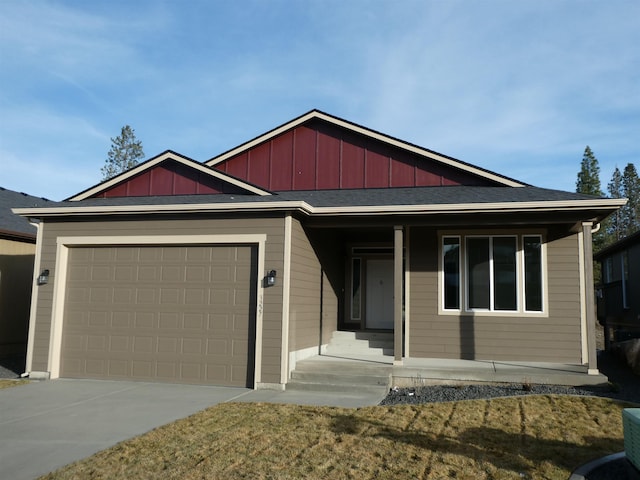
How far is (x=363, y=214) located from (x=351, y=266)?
3.36 metres

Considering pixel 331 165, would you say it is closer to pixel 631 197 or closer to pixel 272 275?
pixel 272 275

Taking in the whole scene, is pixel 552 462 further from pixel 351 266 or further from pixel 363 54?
pixel 363 54

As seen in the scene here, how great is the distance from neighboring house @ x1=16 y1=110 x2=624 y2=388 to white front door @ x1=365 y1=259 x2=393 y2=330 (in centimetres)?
153

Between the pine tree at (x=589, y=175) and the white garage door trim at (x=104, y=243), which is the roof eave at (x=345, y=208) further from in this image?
the pine tree at (x=589, y=175)

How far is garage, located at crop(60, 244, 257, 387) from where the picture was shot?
9352mm

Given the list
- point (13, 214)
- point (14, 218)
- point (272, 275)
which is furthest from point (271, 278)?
point (13, 214)

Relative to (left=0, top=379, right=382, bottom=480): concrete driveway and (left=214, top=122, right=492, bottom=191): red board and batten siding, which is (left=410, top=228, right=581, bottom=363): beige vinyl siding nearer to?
(left=214, top=122, right=492, bottom=191): red board and batten siding

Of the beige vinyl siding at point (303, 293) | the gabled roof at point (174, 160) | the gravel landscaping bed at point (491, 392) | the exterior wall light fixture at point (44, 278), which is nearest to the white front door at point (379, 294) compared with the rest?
the beige vinyl siding at point (303, 293)

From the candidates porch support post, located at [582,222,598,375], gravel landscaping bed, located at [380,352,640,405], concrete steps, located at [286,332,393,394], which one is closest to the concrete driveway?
concrete steps, located at [286,332,393,394]

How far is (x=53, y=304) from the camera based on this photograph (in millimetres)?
9992


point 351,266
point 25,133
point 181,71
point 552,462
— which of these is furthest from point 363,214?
point 25,133

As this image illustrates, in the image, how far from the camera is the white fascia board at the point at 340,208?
895 cm

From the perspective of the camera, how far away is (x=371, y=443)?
218 inches

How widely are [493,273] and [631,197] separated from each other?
139 ft
